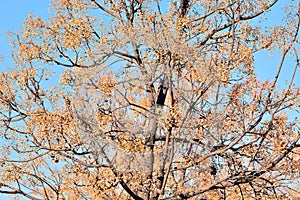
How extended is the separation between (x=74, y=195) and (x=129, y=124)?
134cm

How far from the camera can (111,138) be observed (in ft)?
21.5

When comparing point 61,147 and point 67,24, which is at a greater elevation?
point 67,24

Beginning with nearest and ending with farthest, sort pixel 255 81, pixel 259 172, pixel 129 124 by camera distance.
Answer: pixel 259 172 < pixel 129 124 < pixel 255 81

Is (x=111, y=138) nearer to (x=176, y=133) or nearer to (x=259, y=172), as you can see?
(x=176, y=133)

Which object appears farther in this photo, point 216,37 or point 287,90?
point 216,37

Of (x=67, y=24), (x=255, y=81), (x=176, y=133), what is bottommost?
(x=176, y=133)

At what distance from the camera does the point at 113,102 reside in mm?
6723

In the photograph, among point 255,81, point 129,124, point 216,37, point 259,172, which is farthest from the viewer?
point 216,37

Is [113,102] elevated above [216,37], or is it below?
below

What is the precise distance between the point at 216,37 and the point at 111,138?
235 cm

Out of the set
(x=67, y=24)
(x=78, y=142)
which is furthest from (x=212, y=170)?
(x=67, y=24)

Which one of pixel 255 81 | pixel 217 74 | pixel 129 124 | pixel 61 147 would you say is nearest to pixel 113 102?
pixel 129 124

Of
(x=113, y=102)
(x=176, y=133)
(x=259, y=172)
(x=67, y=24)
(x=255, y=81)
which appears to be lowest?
(x=259, y=172)

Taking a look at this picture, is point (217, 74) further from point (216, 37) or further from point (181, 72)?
point (216, 37)
